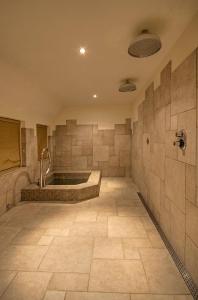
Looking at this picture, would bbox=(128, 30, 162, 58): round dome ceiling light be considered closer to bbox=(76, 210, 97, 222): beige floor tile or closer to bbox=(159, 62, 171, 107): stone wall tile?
bbox=(159, 62, 171, 107): stone wall tile

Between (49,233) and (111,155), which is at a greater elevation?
(111,155)

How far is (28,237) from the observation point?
94.6 inches

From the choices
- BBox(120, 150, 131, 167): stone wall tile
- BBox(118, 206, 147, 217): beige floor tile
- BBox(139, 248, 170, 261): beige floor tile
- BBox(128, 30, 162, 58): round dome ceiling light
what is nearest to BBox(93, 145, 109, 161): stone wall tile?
BBox(120, 150, 131, 167): stone wall tile

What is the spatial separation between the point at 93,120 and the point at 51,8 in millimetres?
4647

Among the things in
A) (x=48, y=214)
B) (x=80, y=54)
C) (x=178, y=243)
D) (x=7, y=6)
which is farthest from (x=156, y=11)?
(x=48, y=214)

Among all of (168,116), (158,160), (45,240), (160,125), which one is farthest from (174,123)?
(45,240)

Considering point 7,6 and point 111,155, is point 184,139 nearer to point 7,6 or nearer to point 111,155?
point 7,6

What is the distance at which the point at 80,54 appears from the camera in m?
2.38

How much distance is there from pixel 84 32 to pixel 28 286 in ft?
8.23

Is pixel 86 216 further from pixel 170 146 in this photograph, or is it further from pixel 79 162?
pixel 79 162

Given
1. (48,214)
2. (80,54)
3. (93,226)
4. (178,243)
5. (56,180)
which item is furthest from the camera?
(56,180)

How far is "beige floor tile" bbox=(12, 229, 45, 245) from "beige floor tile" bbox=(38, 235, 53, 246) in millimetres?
51

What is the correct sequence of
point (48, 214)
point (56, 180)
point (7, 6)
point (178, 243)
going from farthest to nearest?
1. point (56, 180)
2. point (48, 214)
3. point (178, 243)
4. point (7, 6)

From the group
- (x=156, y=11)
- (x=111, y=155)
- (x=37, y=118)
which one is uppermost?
(x=156, y=11)
